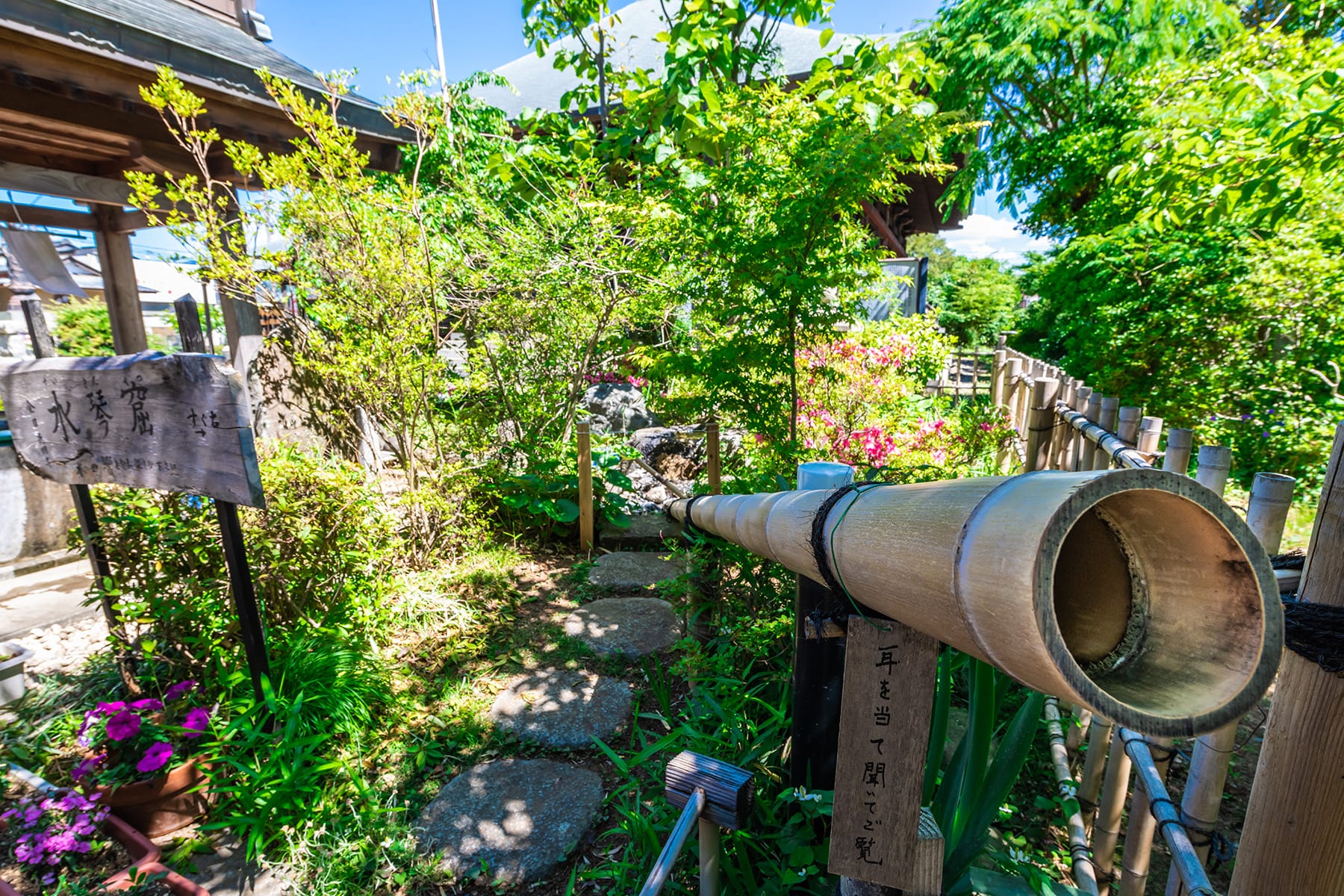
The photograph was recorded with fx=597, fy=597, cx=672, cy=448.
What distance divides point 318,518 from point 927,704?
2.98 metres

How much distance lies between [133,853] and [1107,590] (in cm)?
320

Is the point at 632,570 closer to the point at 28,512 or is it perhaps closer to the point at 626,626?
the point at 626,626

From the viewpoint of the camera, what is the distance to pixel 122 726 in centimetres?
229

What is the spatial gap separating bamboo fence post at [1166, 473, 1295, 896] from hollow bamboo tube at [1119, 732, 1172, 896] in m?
0.12

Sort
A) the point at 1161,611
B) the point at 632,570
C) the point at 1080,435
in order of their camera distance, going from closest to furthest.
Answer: the point at 1161,611, the point at 1080,435, the point at 632,570

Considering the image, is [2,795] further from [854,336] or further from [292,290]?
[854,336]

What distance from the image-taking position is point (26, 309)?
3848mm

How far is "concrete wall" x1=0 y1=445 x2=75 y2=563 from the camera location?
165 inches

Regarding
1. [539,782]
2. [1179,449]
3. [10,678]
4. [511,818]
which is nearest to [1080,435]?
[1179,449]

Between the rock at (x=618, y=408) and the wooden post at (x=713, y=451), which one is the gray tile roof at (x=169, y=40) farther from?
the wooden post at (x=713, y=451)

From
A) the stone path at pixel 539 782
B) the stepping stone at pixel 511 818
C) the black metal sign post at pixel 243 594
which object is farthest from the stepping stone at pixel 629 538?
the black metal sign post at pixel 243 594

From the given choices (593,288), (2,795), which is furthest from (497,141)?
(2,795)

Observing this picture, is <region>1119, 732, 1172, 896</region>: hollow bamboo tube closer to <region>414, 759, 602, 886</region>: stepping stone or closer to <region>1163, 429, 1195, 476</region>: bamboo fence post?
<region>1163, 429, 1195, 476</region>: bamboo fence post

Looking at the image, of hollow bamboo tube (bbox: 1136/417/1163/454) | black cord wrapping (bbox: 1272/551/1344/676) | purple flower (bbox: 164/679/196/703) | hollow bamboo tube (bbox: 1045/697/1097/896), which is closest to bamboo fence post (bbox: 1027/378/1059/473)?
hollow bamboo tube (bbox: 1136/417/1163/454)
